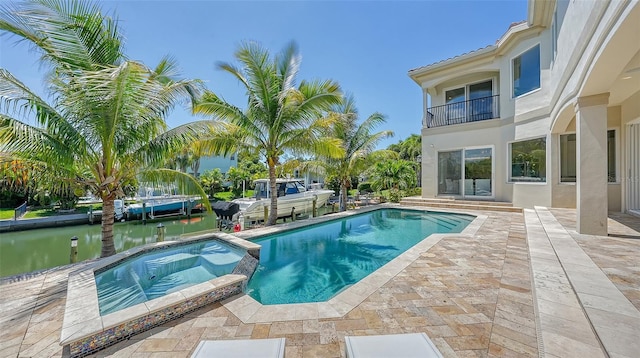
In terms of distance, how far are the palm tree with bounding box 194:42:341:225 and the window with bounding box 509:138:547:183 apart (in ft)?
28.5

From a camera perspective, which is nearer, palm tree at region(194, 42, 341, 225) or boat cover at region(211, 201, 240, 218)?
palm tree at region(194, 42, 341, 225)

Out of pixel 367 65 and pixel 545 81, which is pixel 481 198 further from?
pixel 367 65

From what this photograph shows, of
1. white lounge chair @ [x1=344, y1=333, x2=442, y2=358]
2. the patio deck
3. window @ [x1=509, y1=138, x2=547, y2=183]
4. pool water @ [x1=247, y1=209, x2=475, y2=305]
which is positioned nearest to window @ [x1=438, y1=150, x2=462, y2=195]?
window @ [x1=509, y1=138, x2=547, y2=183]

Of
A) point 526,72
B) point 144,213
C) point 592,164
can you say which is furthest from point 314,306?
point 144,213

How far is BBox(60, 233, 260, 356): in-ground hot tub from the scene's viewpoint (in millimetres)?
2840

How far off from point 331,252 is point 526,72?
12014 mm

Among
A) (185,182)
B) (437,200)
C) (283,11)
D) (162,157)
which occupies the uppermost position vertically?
(283,11)

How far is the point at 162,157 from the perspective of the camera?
658 centimetres

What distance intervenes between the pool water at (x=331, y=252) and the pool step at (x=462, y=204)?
1249 mm

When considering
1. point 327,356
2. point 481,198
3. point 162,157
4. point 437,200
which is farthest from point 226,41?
point 481,198

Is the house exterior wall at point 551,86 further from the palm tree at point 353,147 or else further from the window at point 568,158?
the palm tree at point 353,147

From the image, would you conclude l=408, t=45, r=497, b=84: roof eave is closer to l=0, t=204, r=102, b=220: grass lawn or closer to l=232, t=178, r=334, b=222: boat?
l=232, t=178, r=334, b=222: boat

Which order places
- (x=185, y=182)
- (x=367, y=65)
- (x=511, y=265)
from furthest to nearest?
(x=367, y=65)
(x=185, y=182)
(x=511, y=265)

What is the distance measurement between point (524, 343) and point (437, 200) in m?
12.0
